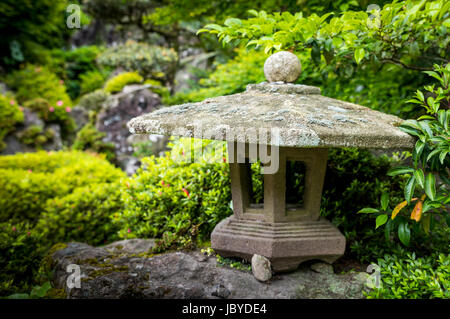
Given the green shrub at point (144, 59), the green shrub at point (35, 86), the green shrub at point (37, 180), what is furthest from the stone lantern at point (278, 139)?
the green shrub at point (35, 86)

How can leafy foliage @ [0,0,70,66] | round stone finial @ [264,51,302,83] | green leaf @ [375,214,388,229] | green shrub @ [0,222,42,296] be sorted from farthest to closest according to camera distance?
leafy foliage @ [0,0,70,66]
green shrub @ [0,222,42,296]
round stone finial @ [264,51,302,83]
green leaf @ [375,214,388,229]

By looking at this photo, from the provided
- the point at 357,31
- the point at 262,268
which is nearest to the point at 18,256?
the point at 262,268

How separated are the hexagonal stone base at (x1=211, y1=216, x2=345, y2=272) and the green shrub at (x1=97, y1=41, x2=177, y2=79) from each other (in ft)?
22.3

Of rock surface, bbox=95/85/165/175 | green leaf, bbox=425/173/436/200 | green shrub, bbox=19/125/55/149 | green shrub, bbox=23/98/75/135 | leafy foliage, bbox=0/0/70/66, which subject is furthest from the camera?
green shrub, bbox=23/98/75/135

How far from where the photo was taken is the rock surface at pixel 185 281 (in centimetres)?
213

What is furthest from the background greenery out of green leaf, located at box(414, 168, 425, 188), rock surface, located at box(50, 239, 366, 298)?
rock surface, located at box(50, 239, 366, 298)

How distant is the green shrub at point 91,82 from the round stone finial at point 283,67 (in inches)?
390

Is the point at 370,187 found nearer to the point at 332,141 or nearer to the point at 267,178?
the point at 267,178

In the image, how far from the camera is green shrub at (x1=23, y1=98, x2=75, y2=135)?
805 cm

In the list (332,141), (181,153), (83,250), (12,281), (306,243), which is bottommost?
(12,281)

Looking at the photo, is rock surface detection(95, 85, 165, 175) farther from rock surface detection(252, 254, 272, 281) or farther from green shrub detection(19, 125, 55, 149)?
rock surface detection(252, 254, 272, 281)

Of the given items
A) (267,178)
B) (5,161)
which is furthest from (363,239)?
(5,161)
